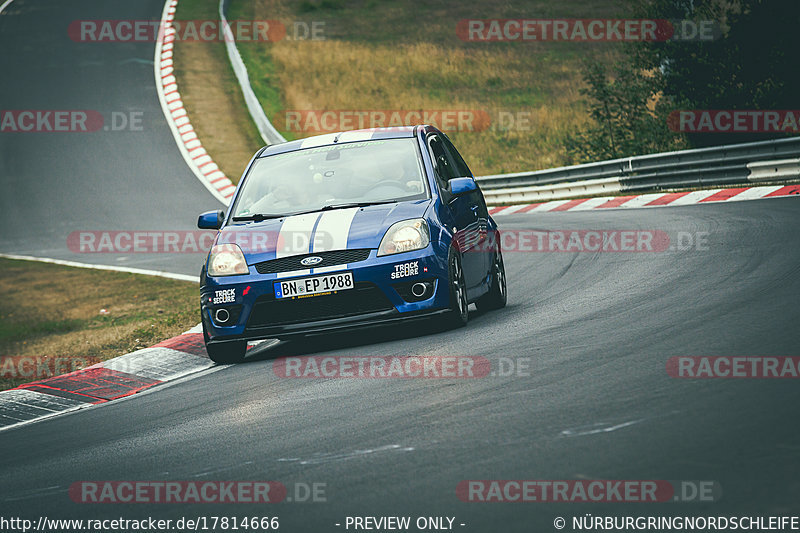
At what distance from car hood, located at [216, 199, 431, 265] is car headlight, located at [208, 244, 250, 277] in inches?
2.1

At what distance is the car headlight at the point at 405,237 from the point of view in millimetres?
7746

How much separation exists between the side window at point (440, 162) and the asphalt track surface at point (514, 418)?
122cm

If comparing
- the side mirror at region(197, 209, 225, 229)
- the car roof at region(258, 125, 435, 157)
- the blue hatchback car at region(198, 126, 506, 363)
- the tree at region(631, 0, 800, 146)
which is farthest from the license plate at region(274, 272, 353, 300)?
the tree at region(631, 0, 800, 146)

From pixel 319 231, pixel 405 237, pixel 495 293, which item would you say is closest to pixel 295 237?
pixel 319 231

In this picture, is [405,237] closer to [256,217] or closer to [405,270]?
[405,270]

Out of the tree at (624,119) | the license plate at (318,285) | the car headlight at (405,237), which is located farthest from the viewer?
the tree at (624,119)

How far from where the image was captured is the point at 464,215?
29.0ft

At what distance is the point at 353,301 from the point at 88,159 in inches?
849

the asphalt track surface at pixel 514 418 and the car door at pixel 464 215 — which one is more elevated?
the car door at pixel 464 215

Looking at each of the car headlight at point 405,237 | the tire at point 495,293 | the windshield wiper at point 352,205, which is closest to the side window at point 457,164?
the tire at point 495,293

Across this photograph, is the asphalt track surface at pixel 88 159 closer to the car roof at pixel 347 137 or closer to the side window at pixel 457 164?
the car roof at pixel 347 137

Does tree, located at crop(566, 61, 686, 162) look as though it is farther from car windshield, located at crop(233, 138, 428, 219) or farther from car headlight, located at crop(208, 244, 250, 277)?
car headlight, located at crop(208, 244, 250, 277)

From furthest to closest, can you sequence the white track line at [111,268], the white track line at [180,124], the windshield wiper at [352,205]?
the white track line at [180,124] → the white track line at [111,268] → the windshield wiper at [352,205]

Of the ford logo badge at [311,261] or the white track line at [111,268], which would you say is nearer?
the ford logo badge at [311,261]
